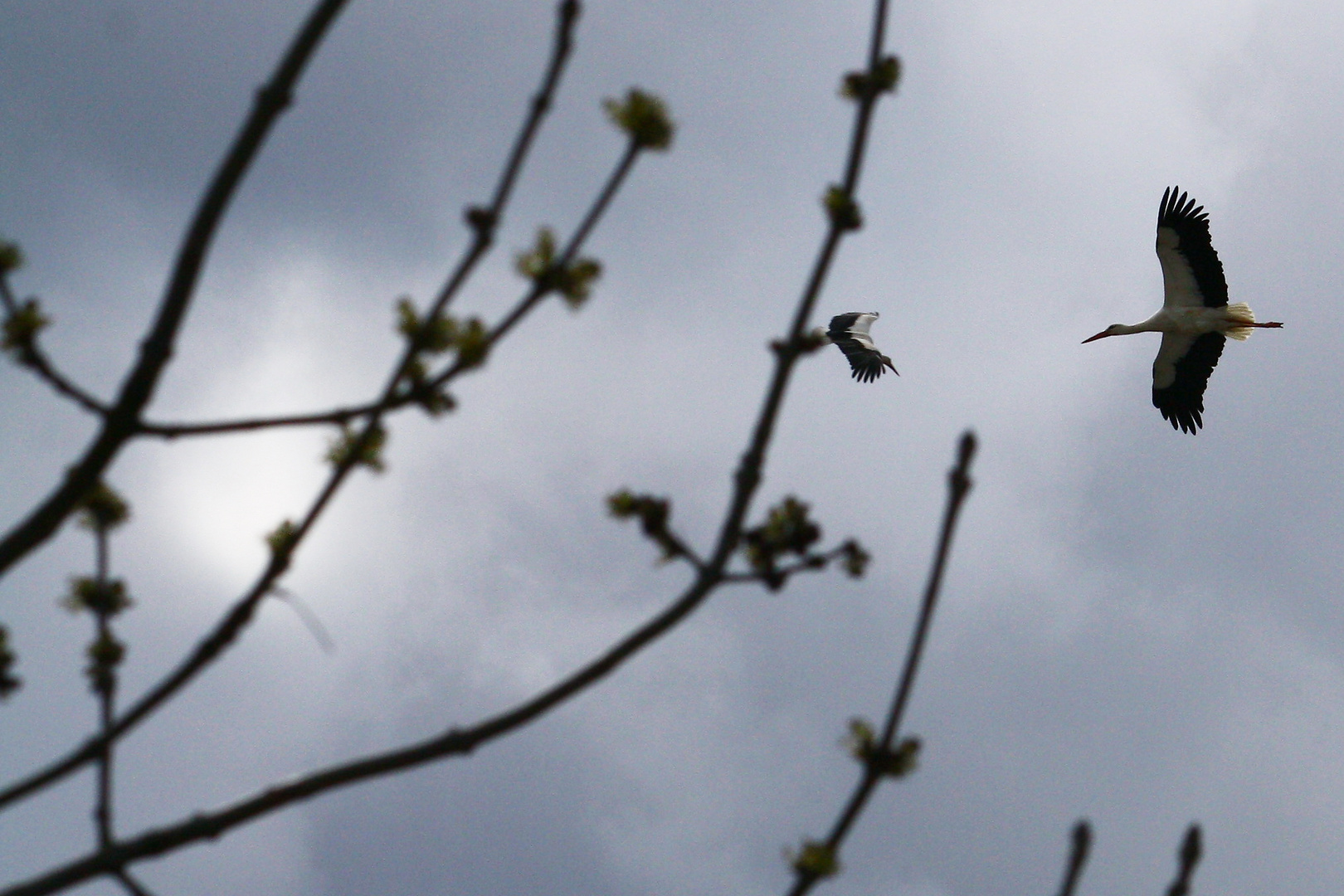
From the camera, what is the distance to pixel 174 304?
16.0ft

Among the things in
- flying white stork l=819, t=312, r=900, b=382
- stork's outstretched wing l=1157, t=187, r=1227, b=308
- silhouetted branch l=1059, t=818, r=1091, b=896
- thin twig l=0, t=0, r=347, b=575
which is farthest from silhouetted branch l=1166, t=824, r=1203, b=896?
stork's outstretched wing l=1157, t=187, r=1227, b=308

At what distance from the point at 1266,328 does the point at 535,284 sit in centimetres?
2609

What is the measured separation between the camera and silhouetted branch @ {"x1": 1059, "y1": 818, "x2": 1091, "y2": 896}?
3.93 m

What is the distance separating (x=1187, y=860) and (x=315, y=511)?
139 inches

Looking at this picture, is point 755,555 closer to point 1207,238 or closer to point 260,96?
point 260,96

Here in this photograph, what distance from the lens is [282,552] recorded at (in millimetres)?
5391

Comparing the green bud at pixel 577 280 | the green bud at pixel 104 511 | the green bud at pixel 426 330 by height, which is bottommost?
the green bud at pixel 104 511

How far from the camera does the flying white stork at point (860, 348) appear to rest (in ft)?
77.9

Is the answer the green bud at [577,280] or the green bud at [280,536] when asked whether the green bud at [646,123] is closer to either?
the green bud at [577,280]

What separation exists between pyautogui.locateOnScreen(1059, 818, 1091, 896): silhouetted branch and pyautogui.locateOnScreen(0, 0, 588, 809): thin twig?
2956 millimetres

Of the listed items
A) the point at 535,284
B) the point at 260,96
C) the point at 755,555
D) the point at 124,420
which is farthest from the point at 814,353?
the point at 124,420

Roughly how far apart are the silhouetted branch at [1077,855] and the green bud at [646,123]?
3.12 m

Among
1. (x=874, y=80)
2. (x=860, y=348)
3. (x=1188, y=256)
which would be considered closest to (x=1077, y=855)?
(x=874, y=80)

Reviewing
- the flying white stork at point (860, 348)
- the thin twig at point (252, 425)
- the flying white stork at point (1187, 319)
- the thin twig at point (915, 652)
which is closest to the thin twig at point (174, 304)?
the thin twig at point (252, 425)
